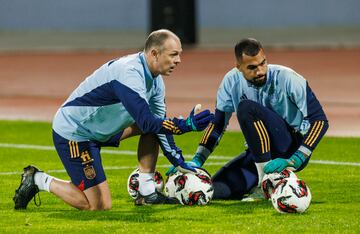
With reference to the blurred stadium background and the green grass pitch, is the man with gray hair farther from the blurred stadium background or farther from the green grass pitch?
the blurred stadium background

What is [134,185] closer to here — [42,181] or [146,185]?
[146,185]

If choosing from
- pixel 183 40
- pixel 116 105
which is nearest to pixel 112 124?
pixel 116 105

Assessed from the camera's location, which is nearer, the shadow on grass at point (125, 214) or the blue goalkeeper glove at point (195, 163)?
the shadow on grass at point (125, 214)

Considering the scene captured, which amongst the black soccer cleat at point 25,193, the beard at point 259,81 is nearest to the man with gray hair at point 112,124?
the black soccer cleat at point 25,193

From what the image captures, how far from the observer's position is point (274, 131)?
11.7m

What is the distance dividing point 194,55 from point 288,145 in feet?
71.6

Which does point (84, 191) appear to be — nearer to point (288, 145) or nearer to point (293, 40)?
point (288, 145)

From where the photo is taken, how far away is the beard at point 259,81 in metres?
11.4

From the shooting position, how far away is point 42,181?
11.8 m

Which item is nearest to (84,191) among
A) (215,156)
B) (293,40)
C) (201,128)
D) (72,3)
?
(201,128)

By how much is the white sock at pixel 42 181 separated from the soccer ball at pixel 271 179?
6.43 feet

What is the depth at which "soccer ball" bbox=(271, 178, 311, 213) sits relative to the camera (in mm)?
10992

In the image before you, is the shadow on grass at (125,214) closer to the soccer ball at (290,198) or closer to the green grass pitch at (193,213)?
the green grass pitch at (193,213)

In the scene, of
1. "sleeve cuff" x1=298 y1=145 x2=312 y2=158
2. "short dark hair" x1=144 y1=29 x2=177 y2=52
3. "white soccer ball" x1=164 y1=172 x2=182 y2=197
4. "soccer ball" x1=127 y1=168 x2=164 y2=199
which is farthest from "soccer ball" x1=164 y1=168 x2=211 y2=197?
"short dark hair" x1=144 y1=29 x2=177 y2=52
